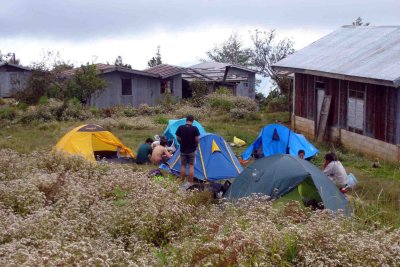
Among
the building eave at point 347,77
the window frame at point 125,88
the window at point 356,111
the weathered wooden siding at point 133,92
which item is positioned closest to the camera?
the building eave at point 347,77

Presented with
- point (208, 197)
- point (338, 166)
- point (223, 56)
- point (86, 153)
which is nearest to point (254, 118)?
point (86, 153)

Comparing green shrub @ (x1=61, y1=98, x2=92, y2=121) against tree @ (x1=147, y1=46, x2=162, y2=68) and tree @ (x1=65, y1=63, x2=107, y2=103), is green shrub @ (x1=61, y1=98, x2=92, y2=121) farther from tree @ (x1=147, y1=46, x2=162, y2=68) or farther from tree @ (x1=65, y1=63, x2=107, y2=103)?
tree @ (x1=147, y1=46, x2=162, y2=68)

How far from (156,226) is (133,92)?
87.8 ft

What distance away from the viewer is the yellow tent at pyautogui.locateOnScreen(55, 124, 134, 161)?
16.2 m

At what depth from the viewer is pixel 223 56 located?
6025 cm

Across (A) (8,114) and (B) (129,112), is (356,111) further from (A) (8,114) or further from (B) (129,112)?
(A) (8,114)

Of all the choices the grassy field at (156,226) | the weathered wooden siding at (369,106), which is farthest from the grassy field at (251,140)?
the weathered wooden siding at (369,106)

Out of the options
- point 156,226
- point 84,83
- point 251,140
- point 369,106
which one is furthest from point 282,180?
point 84,83

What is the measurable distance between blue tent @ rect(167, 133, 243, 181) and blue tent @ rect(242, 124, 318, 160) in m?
2.92

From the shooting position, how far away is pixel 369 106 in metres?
17.5

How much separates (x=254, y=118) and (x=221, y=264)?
21.5 m

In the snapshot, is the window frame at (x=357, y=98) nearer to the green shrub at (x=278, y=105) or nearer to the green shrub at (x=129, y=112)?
the green shrub at (x=278, y=105)

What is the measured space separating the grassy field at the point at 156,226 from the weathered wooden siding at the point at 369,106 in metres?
3.60

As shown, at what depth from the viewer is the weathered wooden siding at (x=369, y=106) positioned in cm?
1617
